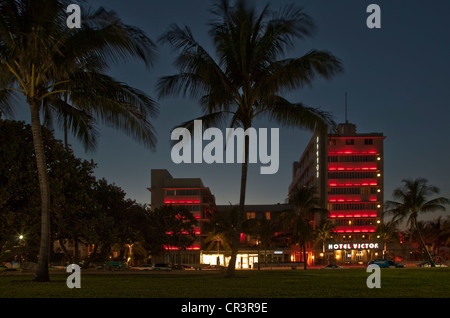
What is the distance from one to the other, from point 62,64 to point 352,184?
81.0 metres

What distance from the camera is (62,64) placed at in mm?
13984

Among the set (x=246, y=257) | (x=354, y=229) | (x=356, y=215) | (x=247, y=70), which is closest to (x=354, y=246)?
(x=354, y=229)

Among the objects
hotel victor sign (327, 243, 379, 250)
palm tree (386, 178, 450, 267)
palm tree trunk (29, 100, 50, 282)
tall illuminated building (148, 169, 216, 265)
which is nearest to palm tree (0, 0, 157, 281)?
palm tree trunk (29, 100, 50, 282)

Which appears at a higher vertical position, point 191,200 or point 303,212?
point 191,200

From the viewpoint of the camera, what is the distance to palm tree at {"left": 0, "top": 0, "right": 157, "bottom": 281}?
12.9 meters

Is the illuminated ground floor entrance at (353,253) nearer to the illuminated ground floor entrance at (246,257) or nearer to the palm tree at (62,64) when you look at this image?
the illuminated ground floor entrance at (246,257)

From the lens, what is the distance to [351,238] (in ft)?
288

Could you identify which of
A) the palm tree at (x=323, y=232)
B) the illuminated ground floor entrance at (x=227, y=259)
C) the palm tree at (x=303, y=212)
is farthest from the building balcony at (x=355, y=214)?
the palm tree at (x=303, y=212)

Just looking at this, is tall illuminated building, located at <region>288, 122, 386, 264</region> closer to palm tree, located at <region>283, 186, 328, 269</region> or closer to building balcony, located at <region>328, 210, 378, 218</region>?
building balcony, located at <region>328, 210, 378, 218</region>

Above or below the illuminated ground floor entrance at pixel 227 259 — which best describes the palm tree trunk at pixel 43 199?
above

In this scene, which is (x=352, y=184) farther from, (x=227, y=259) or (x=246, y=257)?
(x=227, y=259)

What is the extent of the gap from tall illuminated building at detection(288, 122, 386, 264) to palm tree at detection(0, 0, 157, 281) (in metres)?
76.3

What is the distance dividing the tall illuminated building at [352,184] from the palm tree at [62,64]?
76.3 m

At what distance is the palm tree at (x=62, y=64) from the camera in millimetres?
12859
